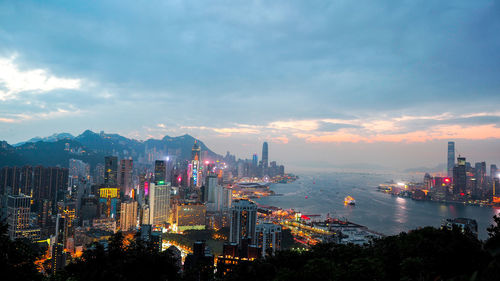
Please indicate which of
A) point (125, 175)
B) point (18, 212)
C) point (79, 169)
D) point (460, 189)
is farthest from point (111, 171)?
point (460, 189)

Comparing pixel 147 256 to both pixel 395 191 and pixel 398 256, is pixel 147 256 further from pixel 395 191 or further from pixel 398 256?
pixel 395 191

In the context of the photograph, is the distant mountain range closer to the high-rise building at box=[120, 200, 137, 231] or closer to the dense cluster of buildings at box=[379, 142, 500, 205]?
the high-rise building at box=[120, 200, 137, 231]

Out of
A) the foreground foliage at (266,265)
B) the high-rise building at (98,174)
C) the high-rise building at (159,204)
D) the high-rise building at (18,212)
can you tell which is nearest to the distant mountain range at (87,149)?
the high-rise building at (98,174)

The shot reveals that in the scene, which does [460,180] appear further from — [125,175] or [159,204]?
Answer: [125,175]

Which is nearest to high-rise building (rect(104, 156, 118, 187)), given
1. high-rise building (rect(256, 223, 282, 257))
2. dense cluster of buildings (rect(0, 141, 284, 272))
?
dense cluster of buildings (rect(0, 141, 284, 272))

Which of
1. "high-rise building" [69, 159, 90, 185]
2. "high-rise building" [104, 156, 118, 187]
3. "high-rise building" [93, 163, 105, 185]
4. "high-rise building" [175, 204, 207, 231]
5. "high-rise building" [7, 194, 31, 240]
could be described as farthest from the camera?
"high-rise building" [69, 159, 90, 185]

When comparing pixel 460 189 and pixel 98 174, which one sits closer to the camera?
pixel 460 189

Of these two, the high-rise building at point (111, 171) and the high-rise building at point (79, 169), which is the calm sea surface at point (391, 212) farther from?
the high-rise building at point (79, 169)
